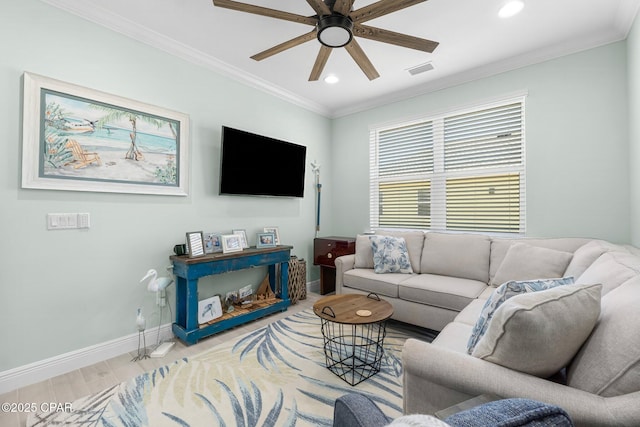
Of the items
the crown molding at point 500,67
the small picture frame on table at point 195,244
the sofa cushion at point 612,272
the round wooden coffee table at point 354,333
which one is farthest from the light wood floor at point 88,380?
the crown molding at point 500,67

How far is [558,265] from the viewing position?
2.27 metres

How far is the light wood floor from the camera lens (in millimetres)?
1809

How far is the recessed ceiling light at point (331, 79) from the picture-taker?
333 cm

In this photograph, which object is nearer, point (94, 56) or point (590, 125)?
point (94, 56)

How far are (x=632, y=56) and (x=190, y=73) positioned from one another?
3907mm

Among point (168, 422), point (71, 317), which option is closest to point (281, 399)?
point (168, 422)

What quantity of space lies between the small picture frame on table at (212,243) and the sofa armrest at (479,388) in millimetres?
2285

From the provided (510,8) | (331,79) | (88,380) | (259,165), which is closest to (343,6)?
(510,8)

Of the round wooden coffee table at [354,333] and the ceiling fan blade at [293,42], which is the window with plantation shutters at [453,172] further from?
the ceiling fan blade at [293,42]

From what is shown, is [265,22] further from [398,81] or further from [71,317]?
[71,317]

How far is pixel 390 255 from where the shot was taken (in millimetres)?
3139

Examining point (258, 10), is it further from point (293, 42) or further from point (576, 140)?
point (576, 140)

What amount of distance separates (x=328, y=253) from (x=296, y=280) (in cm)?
57

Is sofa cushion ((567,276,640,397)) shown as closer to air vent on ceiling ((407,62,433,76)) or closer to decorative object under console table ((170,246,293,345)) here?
decorative object under console table ((170,246,293,345))
